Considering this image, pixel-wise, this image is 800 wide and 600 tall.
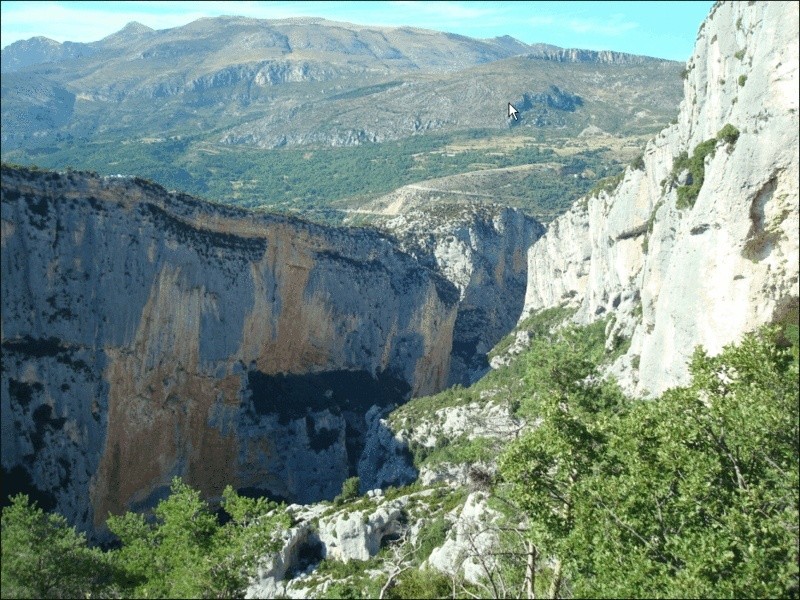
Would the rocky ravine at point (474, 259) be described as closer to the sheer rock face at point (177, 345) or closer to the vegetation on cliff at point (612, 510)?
the sheer rock face at point (177, 345)

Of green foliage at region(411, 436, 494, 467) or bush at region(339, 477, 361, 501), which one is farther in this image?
green foliage at region(411, 436, 494, 467)

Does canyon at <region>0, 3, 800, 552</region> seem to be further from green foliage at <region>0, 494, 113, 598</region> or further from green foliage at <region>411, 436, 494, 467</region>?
green foliage at <region>0, 494, 113, 598</region>

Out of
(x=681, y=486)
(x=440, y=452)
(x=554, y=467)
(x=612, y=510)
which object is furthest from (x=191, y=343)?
(x=681, y=486)

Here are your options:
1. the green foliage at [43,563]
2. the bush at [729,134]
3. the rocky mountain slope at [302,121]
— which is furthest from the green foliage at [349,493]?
the rocky mountain slope at [302,121]

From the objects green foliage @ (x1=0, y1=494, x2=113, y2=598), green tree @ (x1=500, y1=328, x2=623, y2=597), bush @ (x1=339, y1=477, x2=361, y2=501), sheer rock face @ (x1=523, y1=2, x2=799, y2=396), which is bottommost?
bush @ (x1=339, y1=477, x2=361, y2=501)

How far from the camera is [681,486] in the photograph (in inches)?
792

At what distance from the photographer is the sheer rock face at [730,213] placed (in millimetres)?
27094

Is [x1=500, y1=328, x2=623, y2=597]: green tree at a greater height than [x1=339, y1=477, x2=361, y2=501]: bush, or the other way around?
[x1=500, y1=328, x2=623, y2=597]: green tree

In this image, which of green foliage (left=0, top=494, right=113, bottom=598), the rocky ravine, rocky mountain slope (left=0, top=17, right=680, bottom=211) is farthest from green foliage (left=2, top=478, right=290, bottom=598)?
rocky mountain slope (left=0, top=17, right=680, bottom=211)

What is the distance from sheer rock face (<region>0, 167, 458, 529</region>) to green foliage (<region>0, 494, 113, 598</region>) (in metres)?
19.6

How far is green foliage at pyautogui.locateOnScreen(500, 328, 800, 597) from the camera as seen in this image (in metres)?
18.9

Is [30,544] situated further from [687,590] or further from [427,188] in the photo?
[427,188]

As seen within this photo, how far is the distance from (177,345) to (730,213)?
36.7 metres

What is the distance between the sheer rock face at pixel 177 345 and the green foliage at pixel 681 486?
32153 millimetres
